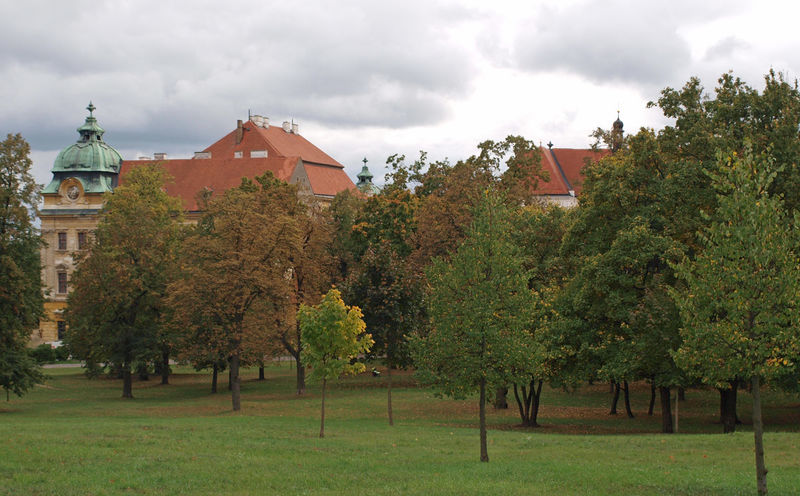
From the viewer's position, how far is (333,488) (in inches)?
598

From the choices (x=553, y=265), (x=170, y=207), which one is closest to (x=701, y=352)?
(x=553, y=265)

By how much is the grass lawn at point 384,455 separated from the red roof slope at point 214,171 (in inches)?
2258

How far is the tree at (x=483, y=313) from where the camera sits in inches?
724

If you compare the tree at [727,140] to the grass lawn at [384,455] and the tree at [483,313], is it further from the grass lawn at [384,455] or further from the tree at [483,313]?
the tree at [483,313]

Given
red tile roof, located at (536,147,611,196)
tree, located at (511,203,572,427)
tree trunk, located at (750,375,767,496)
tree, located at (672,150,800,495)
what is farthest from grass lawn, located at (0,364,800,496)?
red tile roof, located at (536,147,611,196)

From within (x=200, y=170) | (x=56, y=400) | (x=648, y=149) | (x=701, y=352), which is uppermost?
(x=200, y=170)

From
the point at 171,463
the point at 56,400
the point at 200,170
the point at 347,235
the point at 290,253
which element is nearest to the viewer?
the point at 171,463

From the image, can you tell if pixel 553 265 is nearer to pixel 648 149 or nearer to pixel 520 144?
pixel 648 149

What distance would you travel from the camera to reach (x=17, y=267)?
36000 millimetres

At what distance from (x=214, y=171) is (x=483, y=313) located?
80.4m

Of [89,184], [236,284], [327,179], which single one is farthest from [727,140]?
[327,179]

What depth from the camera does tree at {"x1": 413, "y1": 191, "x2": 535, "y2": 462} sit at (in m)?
18.4

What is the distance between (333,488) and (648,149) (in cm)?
1913

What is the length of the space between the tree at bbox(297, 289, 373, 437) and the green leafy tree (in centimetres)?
2109
